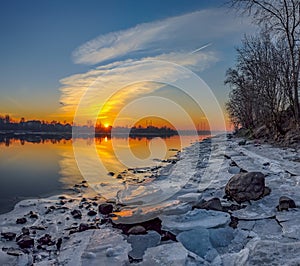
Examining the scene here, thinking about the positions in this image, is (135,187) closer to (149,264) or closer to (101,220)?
(101,220)

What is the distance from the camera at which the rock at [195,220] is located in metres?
4.56

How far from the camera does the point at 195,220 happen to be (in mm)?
4812

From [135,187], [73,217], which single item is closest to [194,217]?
[73,217]

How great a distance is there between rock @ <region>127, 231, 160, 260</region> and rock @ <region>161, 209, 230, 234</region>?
35 centimetres

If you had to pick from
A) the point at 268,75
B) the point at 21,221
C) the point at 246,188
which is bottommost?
the point at 21,221

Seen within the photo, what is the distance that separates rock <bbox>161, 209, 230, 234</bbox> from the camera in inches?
179

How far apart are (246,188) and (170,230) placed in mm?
1995

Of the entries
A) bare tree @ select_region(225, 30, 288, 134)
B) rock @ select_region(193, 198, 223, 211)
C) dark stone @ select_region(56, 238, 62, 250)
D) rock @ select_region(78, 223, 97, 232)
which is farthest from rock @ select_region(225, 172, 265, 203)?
bare tree @ select_region(225, 30, 288, 134)

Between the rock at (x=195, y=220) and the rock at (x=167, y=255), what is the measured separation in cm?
63

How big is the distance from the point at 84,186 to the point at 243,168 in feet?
17.3

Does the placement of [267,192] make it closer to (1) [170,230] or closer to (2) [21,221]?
(1) [170,230]

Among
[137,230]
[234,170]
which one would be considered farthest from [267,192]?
[234,170]

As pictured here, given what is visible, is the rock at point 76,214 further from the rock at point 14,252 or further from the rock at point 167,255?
the rock at point 167,255

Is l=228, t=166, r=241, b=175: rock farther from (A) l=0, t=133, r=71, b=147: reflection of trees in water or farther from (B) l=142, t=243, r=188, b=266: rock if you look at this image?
(A) l=0, t=133, r=71, b=147: reflection of trees in water
